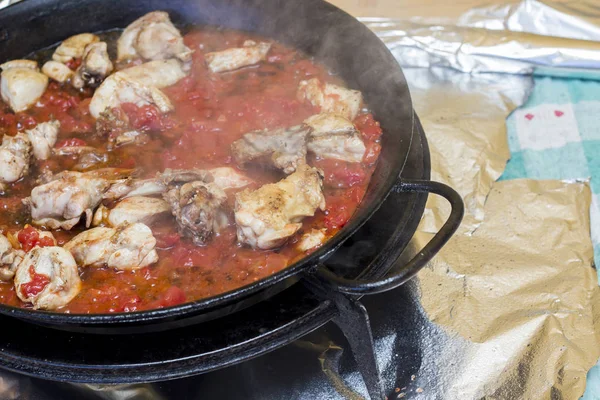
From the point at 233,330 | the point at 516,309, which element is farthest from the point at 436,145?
the point at 233,330

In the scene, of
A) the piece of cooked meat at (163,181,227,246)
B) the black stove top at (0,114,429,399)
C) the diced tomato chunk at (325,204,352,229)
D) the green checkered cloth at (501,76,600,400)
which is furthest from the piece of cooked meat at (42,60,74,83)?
the green checkered cloth at (501,76,600,400)

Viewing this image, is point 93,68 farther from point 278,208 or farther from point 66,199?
point 278,208

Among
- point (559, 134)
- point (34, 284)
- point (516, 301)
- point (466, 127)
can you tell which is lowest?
point (516, 301)

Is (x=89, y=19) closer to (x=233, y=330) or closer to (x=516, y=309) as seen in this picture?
(x=233, y=330)

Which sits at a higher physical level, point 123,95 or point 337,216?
point 123,95

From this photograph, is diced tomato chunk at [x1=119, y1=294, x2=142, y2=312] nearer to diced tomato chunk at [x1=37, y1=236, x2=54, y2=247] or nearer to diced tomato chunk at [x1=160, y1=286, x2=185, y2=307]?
diced tomato chunk at [x1=160, y1=286, x2=185, y2=307]

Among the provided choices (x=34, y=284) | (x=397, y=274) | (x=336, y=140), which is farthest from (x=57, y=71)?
(x=397, y=274)
